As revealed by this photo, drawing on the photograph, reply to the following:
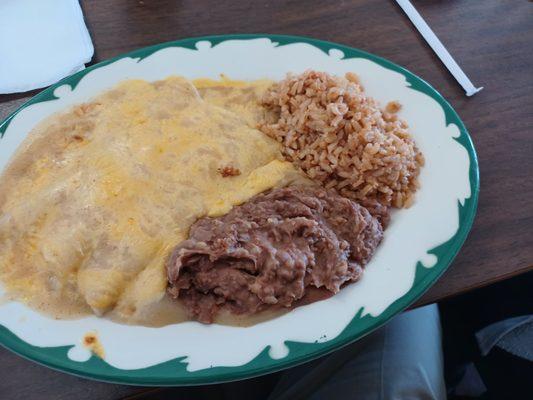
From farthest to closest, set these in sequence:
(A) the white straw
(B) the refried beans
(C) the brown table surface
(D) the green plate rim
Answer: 1. (A) the white straw
2. (C) the brown table surface
3. (B) the refried beans
4. (D) the green plate rim

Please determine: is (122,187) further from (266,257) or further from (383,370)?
(383,370)

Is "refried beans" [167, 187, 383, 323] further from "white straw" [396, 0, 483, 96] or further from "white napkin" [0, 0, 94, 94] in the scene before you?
"white napkin" [0, 0, 94, 94]

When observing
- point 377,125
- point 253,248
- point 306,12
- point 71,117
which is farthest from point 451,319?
point 71,117

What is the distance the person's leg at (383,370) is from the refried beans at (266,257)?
1.09 feet

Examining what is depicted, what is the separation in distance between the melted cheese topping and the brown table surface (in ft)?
1.24

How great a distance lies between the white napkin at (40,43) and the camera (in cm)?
177

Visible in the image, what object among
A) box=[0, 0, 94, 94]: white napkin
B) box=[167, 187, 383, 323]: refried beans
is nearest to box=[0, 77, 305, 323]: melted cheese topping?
box=[167, 187, 383, 323]: refried beans

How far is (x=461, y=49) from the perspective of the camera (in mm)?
1892

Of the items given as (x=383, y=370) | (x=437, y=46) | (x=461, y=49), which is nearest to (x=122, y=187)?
(x=383, y=370)

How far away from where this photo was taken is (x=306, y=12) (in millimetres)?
2012

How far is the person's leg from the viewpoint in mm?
1391

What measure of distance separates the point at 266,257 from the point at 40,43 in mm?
1282

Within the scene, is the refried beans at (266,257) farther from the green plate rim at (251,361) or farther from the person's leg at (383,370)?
the person's leg at (383,370)

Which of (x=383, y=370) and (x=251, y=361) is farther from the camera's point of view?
(x=383, y=370)
